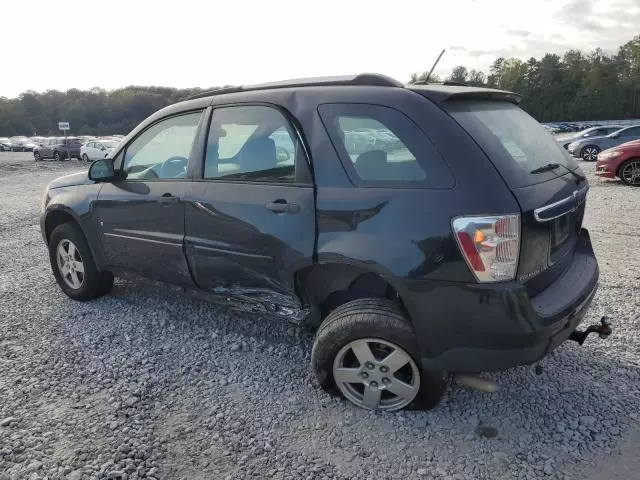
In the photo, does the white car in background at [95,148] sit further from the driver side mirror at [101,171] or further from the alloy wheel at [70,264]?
the driver side mirror at [101,171]

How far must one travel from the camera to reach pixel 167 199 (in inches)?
146

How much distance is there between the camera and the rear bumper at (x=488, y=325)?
246 centimetres

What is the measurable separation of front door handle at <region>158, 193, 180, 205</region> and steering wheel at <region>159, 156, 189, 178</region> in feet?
0.50

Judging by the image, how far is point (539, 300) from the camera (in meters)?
2.61

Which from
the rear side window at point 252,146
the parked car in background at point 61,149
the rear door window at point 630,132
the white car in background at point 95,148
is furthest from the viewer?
the parked car in background at point 61,149

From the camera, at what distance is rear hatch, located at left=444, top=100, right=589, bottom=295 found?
253 cm

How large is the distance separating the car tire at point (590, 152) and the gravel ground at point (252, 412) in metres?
18.3

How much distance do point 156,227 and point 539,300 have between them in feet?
8.65

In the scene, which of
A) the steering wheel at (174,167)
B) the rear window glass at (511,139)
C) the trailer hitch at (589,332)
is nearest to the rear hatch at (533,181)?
the rear window glass at (511,139)

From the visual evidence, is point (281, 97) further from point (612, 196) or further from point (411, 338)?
point (612, 196)

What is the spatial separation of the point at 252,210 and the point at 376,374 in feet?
4.00

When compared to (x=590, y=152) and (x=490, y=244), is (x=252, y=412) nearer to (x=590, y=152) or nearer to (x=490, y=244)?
(x=490, y=244)

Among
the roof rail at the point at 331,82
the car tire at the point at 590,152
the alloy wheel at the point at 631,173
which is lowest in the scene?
the car tire at the point at 590,152

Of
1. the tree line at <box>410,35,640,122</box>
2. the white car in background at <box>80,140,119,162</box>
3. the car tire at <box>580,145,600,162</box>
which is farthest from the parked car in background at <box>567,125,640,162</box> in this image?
the tree line at <box>410,35,640,122</box>
